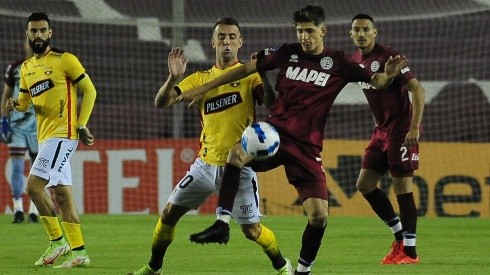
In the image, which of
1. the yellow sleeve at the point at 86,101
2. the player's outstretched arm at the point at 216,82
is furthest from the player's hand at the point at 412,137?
the yellow sleeve at the point at 86,101

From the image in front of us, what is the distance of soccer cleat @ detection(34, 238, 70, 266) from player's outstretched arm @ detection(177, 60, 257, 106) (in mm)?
2206

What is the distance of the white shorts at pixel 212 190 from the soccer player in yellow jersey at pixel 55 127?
1.72 metres

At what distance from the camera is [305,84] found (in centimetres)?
850

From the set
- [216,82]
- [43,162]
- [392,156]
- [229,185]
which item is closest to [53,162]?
[43,162]

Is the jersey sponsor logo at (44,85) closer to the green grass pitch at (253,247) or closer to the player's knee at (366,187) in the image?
the green grass pitch at (253,247)

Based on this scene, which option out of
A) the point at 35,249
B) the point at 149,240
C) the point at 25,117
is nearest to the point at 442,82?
the point at 25,117

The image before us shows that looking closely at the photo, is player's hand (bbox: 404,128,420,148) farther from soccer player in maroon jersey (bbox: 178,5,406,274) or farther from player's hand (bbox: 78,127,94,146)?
player's hand (bbox: 78,127,94,146)

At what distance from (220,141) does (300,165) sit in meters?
0.60

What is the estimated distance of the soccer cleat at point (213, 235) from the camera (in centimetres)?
769

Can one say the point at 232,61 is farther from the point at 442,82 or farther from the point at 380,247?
the point at 442,82

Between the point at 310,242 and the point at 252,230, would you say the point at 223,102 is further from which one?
the point at 310,242

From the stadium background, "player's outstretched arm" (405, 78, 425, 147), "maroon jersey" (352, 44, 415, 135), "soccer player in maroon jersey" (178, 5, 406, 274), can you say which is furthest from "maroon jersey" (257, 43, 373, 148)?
the stadium background

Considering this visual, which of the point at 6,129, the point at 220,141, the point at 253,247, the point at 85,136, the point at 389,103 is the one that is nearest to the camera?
the point at 220,141

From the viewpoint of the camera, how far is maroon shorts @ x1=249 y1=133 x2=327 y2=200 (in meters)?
8.39
